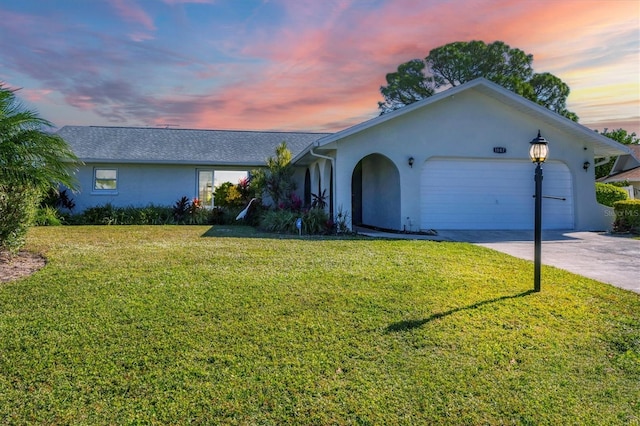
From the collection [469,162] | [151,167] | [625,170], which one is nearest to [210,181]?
[151,167]

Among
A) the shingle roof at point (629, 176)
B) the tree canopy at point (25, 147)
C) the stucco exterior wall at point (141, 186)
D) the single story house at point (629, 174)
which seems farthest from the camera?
the shingle roof at point (629, 176)

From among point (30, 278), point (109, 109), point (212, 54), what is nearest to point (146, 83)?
point (212, 54)

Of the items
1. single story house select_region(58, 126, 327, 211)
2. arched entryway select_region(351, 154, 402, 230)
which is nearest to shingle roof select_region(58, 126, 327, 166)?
single story house select_region(58, 126, 327, 211)

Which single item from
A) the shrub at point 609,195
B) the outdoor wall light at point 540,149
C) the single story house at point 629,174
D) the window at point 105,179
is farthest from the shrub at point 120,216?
the single story house at point 629,174

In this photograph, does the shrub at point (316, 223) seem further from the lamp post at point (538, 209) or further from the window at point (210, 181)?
the window at point (210, 181)

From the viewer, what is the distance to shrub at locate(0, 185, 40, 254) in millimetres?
6609

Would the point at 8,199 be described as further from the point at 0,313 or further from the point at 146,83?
the point at 146,83

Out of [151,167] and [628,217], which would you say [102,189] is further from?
[628,217]

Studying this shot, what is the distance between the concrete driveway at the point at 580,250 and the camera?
256 inches

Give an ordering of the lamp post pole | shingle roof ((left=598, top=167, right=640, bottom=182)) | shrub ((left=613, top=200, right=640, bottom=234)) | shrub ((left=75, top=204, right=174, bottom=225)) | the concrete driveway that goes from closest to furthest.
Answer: the lamp post pole
the concrete driveway
shrub ((left=613, top=200, right=640, bottom=234))
shrub ((left=75, top=204, right=174, bottom=225))
shingle roof ((left=598, top=167, right=640, bottom=182))

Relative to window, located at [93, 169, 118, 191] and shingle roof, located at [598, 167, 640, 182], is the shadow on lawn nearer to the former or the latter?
window, located at [93, 169, 118, 191]

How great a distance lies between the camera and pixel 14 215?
674 cm

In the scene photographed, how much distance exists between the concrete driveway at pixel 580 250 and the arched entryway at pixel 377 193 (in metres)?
2.08

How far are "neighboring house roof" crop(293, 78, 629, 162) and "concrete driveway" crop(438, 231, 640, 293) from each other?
3.12 meters
